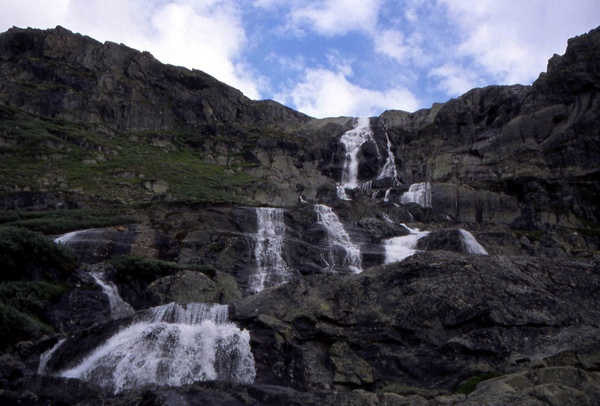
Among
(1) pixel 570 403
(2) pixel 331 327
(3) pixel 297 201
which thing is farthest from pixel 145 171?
(1) pixel 570 403

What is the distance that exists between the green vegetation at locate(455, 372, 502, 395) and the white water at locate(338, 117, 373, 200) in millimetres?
62980

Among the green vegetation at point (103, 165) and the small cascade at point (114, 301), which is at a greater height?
the green vegetation at point (103, 165)

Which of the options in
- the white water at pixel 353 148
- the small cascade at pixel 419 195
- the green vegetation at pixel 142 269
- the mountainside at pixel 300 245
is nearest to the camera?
the mountainside at pixel 300 245

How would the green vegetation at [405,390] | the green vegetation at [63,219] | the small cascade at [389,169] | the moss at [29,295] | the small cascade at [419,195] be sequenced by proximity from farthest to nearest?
the small cascade at [389,169] → the small cascade at [419,195] → the green vegetation at [63,219] → the moss at [29,295] → the green vegetation at [405,390]

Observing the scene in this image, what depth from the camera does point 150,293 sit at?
2511 cm

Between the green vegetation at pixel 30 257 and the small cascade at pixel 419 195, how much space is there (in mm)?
40023

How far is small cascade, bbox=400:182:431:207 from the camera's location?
56062mm

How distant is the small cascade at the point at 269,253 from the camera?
32125mm

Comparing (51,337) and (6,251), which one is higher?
(6,251)

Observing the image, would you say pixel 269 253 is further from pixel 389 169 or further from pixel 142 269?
pixel 389 169

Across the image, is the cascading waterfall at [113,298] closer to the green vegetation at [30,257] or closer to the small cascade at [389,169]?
the green vegetation at [30,257]

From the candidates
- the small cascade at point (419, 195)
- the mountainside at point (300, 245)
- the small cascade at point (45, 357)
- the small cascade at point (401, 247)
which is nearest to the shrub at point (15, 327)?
the mountainside at point (300, 245)

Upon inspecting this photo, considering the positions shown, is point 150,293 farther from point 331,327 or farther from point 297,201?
point 297,201

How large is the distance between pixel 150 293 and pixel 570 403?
19760mm
